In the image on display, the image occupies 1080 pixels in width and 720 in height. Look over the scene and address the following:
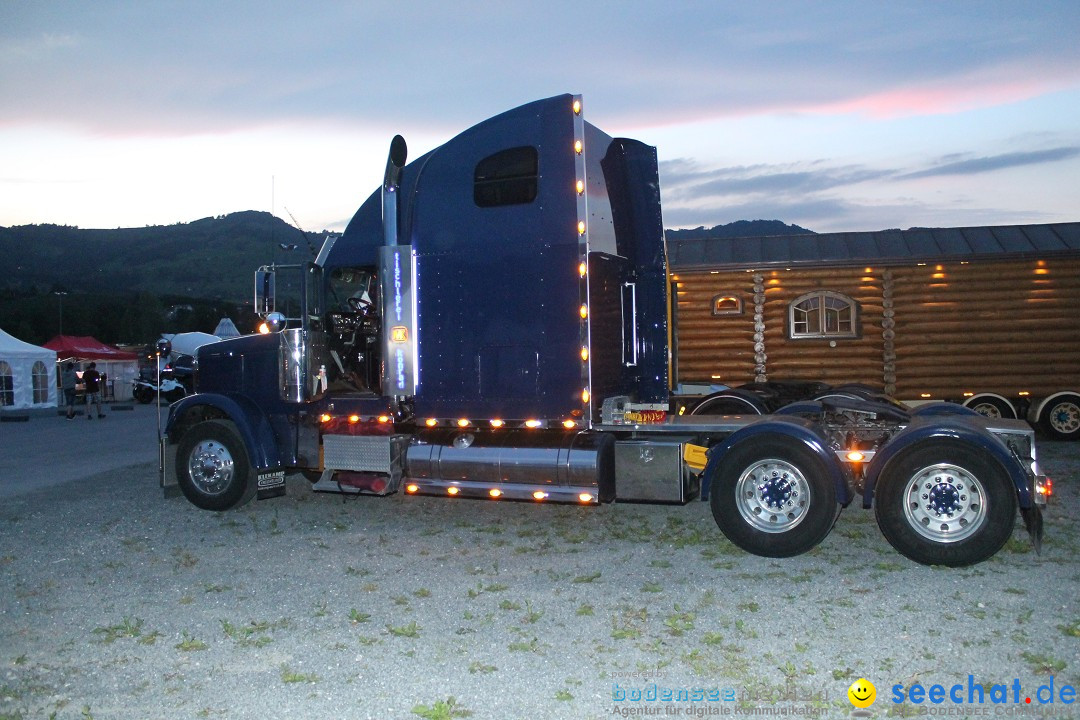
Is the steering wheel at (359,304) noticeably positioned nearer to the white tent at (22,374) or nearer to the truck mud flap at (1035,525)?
the truck mud flap at (1035,525)

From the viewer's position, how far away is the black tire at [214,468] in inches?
413

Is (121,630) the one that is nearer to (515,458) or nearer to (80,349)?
(515,458)

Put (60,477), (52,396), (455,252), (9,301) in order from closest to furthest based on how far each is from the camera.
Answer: (455,252) → (60,477) → (52,396) → (9,301)

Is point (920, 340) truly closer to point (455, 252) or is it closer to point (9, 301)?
point (455, 252)

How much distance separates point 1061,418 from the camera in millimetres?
17141

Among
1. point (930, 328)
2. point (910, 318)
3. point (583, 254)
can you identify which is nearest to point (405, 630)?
point (583, 254)

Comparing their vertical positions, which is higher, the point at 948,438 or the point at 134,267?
the point at 134,267

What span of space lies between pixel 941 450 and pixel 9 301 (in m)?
102

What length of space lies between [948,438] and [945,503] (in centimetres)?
56

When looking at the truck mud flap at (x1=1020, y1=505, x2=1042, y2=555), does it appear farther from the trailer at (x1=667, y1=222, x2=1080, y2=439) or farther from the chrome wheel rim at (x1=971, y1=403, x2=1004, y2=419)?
the chrome wheel rim at (x1=971, y1=403, x2=1004, y2=419)

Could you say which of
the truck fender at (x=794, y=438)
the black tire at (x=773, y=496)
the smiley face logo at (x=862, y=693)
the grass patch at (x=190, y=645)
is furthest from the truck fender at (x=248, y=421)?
the smiley face logo at (x=862, y=693)

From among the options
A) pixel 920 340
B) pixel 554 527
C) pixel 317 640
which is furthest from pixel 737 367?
pixel 317 640

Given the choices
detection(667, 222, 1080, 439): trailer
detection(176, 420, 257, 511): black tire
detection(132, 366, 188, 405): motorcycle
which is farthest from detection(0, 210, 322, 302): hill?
detection(176, 420, 257, 511): black tire

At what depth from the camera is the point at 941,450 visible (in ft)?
25.2
